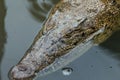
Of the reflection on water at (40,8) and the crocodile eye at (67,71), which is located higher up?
the reflection on water at (40,8)

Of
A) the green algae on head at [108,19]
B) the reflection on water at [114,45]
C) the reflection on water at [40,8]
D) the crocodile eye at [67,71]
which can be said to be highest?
the reflection on water at [40,8]

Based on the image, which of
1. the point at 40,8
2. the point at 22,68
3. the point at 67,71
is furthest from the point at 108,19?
the point at 22,68

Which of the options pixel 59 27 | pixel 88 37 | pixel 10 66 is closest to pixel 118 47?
pixel 88 37

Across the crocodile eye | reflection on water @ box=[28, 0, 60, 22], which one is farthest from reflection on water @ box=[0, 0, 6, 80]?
the crocodile eye

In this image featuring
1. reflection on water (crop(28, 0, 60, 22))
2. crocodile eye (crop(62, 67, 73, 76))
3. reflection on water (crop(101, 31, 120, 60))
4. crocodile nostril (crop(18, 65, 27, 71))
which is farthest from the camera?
reflection on water (crop(28, 0, 60, 22))

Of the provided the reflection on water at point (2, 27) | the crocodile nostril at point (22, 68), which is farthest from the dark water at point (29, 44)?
the crocodile nostril at point (22, 68)

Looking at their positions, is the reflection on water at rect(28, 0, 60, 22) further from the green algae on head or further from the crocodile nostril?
the crocodile nostril

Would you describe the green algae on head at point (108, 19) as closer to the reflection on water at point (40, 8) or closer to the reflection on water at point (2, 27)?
the reflection on water at point (40, 8)
